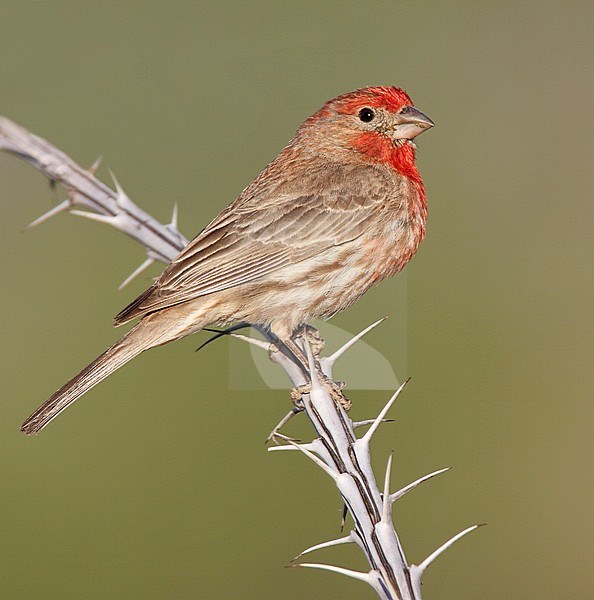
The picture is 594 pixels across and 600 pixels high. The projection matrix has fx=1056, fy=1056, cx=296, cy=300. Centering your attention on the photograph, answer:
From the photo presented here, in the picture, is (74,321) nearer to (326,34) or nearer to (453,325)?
(453,325)

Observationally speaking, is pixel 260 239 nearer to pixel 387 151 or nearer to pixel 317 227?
pixel 317 227

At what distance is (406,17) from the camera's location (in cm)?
1088

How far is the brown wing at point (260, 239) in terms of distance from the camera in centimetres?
383

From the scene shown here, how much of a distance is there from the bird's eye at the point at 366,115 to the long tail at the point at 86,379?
123 centimetres

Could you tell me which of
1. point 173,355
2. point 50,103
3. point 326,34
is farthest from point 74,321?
point 326,34

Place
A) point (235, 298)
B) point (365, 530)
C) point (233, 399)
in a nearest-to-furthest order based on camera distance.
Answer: point (365, 530)
point (235, 298)
point (233, 399)

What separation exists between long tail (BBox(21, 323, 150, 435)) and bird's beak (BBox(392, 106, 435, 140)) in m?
1.29

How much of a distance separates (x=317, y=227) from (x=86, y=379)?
3.91 feet

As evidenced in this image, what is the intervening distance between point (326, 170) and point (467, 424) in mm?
3913

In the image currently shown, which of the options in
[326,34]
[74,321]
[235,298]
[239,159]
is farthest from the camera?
[326,34]

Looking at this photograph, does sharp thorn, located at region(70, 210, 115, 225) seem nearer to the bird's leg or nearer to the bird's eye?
the bird's leg

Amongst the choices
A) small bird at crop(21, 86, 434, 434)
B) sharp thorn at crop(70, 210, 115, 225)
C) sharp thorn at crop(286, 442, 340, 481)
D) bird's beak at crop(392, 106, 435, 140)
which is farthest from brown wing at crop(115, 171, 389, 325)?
sharp thorn at crop(286, 442, 340, 481)

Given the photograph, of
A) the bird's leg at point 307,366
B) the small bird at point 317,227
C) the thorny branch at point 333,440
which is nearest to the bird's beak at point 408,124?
the small bird at point 317,227

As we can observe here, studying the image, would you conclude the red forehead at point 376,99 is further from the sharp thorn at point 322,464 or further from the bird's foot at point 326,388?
the sharp thorn at point 322,464
